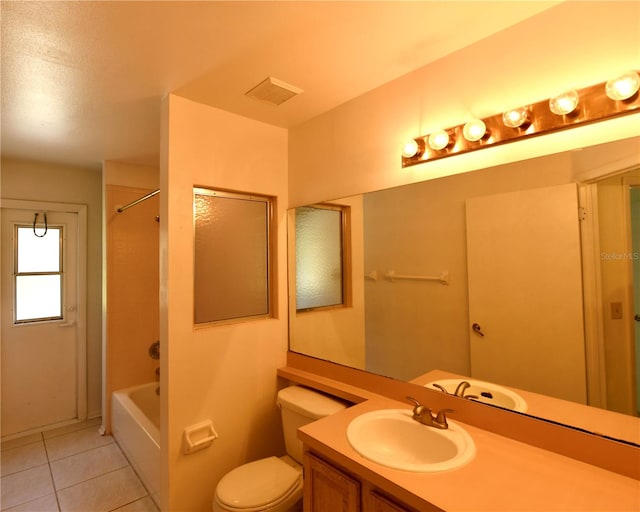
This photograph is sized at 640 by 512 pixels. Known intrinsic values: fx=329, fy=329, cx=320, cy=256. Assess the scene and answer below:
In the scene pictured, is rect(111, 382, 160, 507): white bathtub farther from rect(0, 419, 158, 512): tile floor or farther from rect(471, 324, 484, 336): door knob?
rect(471, 324, 484, 336): door knob

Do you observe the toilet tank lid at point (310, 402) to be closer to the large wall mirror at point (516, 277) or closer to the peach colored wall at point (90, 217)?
the large wall mirror at point (516, 277)

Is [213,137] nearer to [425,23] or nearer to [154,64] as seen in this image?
[154,64]

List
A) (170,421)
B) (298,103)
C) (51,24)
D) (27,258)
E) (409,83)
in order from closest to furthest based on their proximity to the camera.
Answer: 1. (51,24)
2. (409,83)
3. (170,421)
4. (298,103)
5. (27,258)

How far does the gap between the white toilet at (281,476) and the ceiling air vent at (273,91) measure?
1686mm


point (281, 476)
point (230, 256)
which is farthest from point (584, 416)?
point (230, 256)

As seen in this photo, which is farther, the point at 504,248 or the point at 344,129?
the point at 344,129

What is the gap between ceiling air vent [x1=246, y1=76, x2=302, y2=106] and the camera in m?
1.68

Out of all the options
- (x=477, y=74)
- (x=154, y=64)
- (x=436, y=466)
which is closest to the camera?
(x=436, y=466)

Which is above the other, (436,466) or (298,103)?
(298,103)

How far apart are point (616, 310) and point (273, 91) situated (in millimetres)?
1762

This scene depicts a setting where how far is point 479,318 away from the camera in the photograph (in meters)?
1.42

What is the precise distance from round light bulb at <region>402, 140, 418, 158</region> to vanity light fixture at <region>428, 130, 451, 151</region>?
0.29 ft

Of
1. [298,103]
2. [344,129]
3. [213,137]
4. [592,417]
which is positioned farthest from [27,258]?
[592,417]

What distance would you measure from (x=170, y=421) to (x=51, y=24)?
183 centimetres
